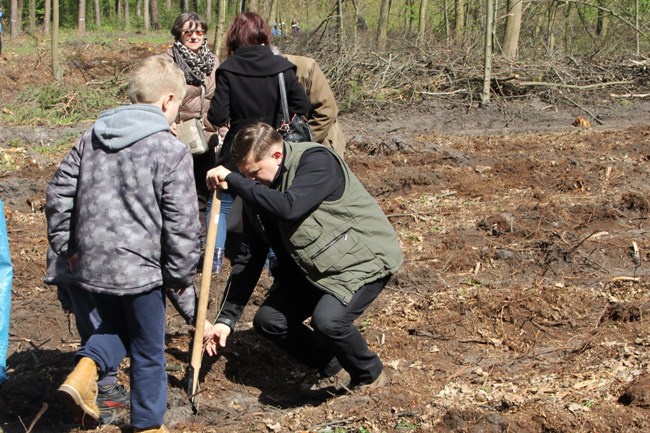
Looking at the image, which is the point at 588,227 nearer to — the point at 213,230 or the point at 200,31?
the point at 200,31

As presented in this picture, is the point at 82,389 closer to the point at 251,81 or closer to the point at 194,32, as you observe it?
the point at 251,81

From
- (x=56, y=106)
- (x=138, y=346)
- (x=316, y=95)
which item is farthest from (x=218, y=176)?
(x=56, y=106)

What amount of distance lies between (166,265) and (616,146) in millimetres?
Result: 8091

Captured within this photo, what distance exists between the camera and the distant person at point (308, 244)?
3619mm

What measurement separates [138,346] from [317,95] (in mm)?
2630

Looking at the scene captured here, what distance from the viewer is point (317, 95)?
5594 millimetres

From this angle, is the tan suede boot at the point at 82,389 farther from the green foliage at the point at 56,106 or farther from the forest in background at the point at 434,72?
the forest in background at the point at 434,72

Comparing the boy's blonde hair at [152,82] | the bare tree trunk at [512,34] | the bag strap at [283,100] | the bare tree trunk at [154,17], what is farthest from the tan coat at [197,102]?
the bare tree trunk at [154,17]

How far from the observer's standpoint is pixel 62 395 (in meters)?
3.26

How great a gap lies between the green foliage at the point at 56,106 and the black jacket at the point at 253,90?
7.84 metres

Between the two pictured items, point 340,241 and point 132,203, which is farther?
point 340,241

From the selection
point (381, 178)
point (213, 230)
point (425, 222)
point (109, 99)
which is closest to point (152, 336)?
point (213, 230)

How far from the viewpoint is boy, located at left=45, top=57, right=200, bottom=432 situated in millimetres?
3240

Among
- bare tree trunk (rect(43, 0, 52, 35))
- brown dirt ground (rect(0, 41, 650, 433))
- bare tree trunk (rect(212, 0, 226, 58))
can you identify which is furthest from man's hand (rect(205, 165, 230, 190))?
bare tree trunk (rect(43, 0, 52, 35))
